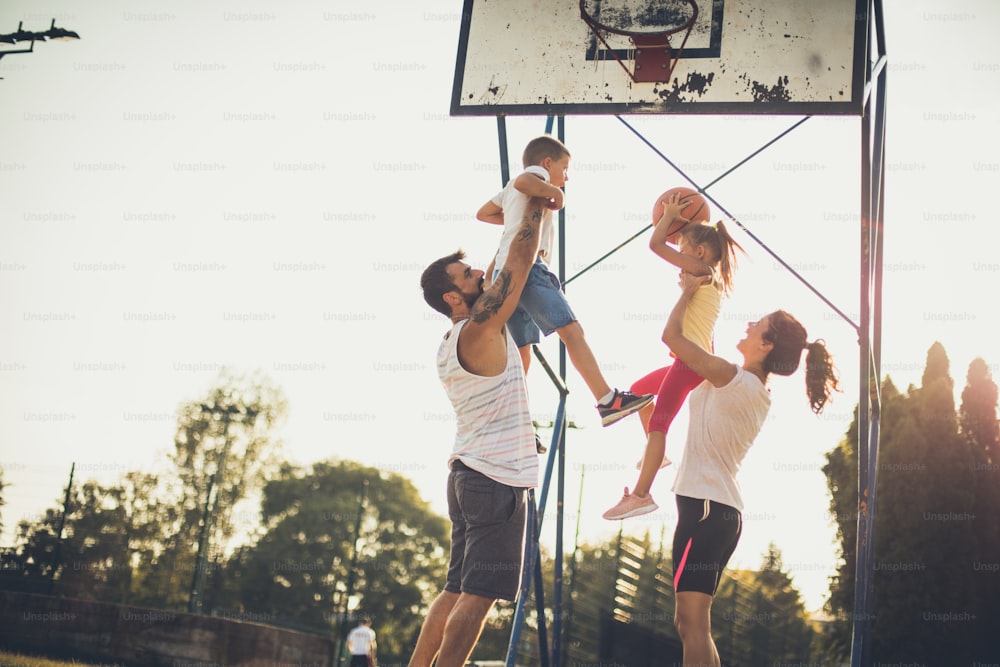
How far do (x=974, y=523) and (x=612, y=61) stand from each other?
1757cm

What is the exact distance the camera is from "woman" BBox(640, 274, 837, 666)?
337cm

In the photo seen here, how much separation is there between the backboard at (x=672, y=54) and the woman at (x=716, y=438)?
1.89m

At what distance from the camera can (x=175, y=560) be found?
26.7 m

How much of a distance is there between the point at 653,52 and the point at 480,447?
342 cm

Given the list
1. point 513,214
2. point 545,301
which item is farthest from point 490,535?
point 513,214

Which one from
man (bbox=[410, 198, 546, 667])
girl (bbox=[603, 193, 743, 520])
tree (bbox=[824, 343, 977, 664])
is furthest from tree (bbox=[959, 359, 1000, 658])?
man (bbox=[410, 198, 546, 667])

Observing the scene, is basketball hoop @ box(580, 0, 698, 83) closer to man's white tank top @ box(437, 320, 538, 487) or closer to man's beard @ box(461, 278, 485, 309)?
man's beard @ box(461, 278, 485, 309)

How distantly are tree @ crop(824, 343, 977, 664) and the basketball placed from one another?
15851 millimetres

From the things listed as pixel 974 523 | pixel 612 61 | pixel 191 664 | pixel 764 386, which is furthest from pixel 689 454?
pixel 974 523

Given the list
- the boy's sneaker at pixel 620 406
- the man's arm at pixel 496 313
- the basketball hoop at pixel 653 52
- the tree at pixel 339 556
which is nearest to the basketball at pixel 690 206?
the basketball hoop at pixel 653 52

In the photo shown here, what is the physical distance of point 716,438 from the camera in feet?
12.0

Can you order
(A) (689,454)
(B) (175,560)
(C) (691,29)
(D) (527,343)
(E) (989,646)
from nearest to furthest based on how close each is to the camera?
(A) (689,454) → (D) (527,343) → (C) (691,29) → (E) (989,646) → (B) (175,560)

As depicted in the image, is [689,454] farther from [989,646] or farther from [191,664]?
[989,646]

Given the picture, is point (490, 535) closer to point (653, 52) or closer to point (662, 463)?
point (662, 463)
